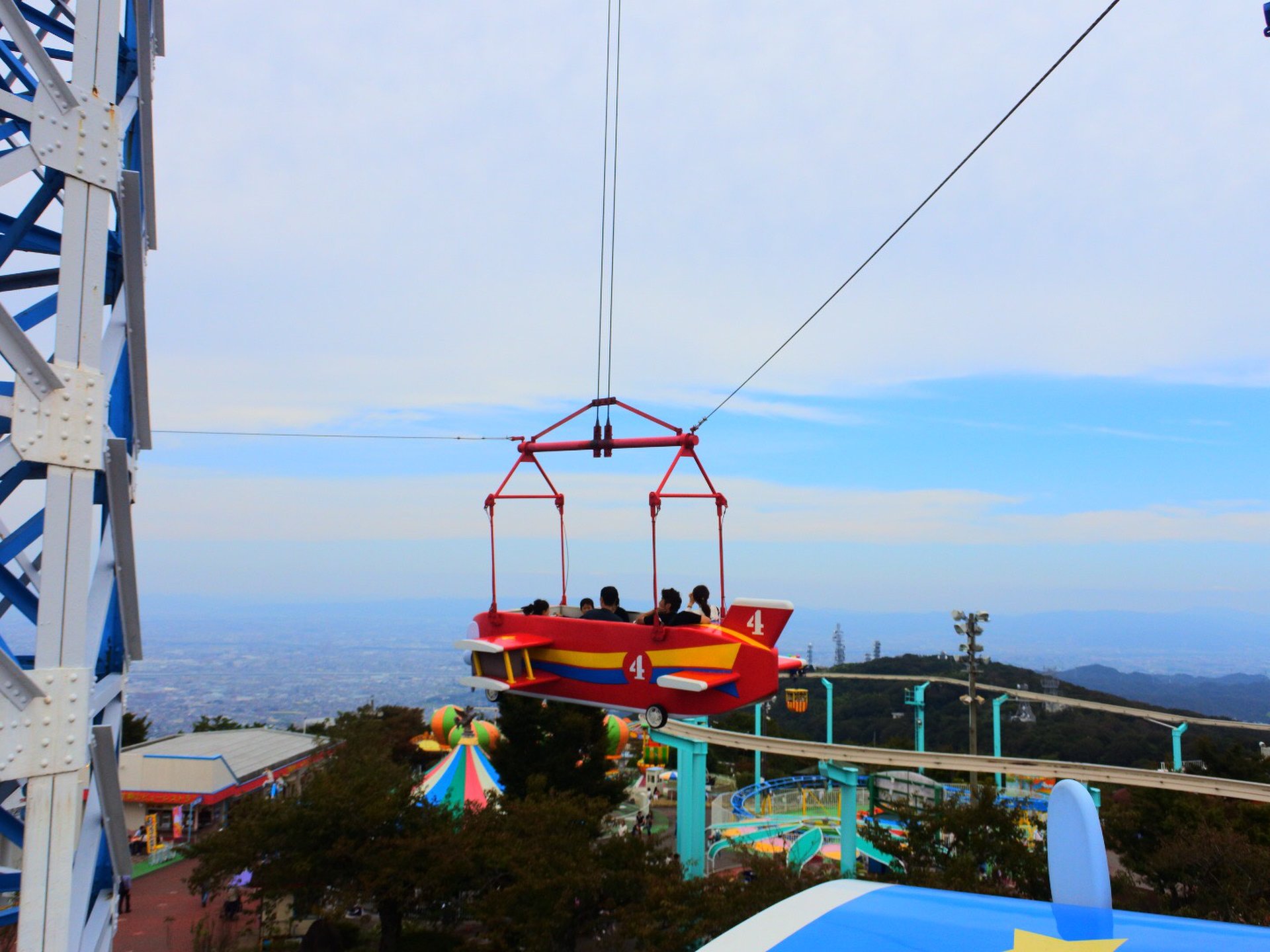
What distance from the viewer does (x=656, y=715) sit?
30.2 feet

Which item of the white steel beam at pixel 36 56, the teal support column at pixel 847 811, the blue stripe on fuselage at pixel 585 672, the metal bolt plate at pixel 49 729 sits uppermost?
the white steel beam at pixel 36 56

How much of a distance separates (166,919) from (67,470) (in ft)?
63.1

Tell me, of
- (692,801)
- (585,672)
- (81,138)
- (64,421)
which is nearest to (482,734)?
(692,801)

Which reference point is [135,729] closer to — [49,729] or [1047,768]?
[1047,768]

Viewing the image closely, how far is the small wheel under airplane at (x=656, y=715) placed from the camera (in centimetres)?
915

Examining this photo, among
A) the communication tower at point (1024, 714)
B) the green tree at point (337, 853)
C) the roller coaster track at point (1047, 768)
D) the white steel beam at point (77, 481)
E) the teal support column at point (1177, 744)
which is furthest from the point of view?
the communication tower at point (1024, 714)

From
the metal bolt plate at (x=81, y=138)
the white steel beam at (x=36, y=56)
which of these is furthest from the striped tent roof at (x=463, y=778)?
the white steel beam at (x=36, y=56)

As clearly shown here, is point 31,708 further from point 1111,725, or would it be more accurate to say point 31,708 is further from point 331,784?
point 1111,725

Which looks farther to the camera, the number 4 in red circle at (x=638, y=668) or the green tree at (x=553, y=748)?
the green tree at (x=553, y=748)

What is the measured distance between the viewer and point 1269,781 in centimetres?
2420

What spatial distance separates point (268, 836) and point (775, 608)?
37.2 feet

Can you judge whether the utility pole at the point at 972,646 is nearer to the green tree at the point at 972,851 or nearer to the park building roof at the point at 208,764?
the green tree at the point at 972,851

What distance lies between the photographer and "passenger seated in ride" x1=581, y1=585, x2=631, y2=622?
34.6 ft

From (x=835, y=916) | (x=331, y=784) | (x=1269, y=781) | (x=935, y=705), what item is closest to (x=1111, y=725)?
(x=935, y=705)
